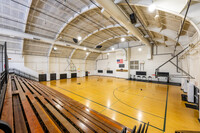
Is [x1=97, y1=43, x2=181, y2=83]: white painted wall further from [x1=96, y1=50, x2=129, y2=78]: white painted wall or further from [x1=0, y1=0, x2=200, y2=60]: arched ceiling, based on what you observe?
[x1=0, y1=0, x2=200, y2=60]: arched ceiling

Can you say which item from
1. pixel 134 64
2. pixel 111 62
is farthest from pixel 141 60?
pixel 111 62

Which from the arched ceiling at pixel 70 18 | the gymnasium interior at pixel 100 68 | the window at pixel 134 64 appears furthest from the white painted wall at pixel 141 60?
the arched ceiling at pixel 70 18

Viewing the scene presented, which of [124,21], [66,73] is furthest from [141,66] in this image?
[66,73]

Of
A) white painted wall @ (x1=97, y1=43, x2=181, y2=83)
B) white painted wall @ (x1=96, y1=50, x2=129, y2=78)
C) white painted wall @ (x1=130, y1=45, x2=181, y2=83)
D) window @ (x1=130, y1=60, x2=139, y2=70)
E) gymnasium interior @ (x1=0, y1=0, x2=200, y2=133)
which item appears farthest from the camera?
white painted wall @ (x1=96, y1=50, x2=129, y2=78)

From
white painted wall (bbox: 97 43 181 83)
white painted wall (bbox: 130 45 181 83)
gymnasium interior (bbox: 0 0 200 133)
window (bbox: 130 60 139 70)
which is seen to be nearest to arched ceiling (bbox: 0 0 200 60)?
gymnasium interior (bbox: 0 0 200 133)

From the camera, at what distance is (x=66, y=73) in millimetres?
15266

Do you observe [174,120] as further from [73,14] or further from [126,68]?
[126,68]

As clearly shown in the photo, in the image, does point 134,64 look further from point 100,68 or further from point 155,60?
point 100,68

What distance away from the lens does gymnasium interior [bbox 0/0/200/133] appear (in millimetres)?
2447

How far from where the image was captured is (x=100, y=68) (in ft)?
62.8

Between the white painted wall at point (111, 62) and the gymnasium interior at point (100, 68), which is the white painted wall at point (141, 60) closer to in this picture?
the white painted wall at point (111, 62)

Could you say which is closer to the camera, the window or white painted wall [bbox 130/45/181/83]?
white painted wall [bbox 130/45/181/83]

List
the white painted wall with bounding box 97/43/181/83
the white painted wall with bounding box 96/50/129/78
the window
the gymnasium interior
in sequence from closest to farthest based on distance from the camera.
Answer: the gymnasium interior
the white painted wall with bounding box 97/43/181/83
the window
the white painted wall with bounding box 96/50/129/78

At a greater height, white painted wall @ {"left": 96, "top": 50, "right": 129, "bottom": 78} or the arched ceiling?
the arched ceiling
